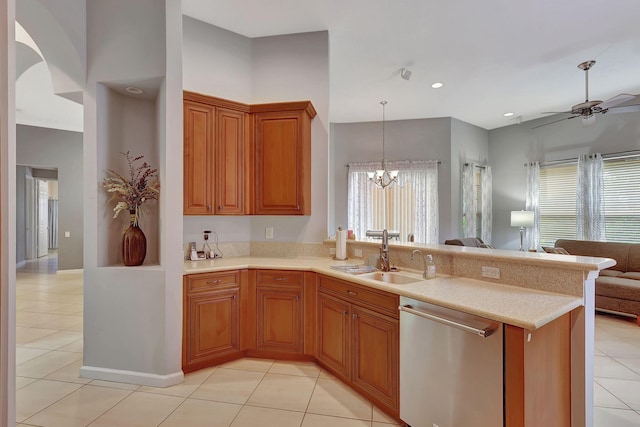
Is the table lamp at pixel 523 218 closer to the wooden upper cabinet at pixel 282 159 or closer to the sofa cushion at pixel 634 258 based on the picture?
the sofa cushion at pixel 634 258

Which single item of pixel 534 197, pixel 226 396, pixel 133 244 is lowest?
pixel 226 396

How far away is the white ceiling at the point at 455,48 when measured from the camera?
122 inches

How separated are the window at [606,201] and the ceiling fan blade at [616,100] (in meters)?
1.96

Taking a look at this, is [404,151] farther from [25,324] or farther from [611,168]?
[25,324]

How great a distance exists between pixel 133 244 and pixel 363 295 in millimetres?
1927

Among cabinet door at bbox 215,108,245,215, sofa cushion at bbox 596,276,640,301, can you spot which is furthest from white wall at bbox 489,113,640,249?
cabinet door at bbox 215,108,245,215

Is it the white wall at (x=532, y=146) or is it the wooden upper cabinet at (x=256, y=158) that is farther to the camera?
the white wall at (x=532, y=146)

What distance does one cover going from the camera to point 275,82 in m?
3.62

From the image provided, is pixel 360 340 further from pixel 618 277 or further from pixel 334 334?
pixel 618 277

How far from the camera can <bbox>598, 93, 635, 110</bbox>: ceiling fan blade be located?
342cm

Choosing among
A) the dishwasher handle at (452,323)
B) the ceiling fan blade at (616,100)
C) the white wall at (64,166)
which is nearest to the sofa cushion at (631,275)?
the ceiling fan blade at (616,100)

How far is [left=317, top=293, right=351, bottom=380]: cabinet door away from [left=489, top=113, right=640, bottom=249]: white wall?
228 inches

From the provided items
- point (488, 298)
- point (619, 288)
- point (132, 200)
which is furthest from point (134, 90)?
point (619, 288)

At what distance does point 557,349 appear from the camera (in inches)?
62.9
